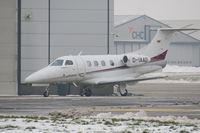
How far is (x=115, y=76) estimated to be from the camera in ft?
144

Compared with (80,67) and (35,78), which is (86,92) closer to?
(80,67)

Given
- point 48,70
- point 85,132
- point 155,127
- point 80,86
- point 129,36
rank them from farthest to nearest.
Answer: point 129,36, point 80,86, point 48,70, point 155,127, point 85,132

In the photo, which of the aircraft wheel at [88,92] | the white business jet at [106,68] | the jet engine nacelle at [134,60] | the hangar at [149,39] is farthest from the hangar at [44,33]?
the hangar at [149,39]

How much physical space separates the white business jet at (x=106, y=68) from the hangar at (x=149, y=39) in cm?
11175

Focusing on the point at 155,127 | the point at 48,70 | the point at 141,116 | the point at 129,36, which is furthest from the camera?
the point at 129,36

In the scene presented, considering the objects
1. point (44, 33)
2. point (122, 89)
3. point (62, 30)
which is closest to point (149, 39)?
point (62, 30)

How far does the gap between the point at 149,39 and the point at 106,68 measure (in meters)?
117

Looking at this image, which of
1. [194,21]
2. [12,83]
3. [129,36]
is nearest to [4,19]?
[12,83]

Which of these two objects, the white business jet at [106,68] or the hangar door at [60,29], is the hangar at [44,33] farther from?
the white business jet at [106,68]

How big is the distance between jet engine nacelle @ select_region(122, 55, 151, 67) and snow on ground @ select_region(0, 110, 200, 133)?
2326cm

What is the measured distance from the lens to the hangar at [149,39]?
160 m

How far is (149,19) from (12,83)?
413 ft

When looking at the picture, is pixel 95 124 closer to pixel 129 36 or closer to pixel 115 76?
pixel 115 76

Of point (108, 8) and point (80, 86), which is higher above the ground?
point (108, 8)
